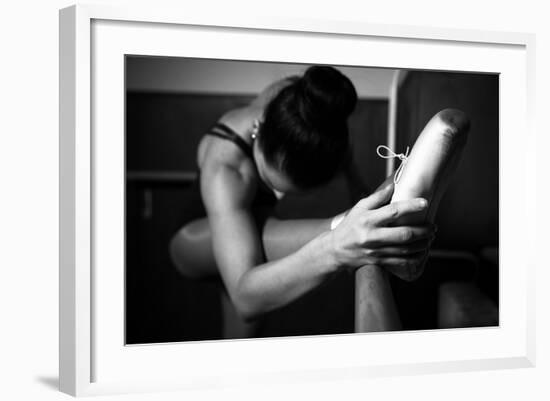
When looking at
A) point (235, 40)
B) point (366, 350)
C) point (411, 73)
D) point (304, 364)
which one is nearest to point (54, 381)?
point (304, 364)

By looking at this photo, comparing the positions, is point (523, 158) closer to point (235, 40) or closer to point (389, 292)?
point (389, 292)

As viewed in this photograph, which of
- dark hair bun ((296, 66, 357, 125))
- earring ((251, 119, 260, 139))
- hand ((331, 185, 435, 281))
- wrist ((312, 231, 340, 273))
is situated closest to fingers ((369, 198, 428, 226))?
hand ((331, 185, 435, 281))

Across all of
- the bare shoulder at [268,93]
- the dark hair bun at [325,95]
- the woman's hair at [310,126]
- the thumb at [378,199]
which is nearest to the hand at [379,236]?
the thumb at [378,199]

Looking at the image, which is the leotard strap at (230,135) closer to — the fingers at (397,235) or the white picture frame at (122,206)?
the white picture frame at (122,206)

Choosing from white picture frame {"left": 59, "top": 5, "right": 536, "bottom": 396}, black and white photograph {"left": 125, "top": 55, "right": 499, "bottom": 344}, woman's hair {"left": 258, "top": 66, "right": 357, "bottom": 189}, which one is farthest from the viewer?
woman's hair {"left": 258, "top": 66, "right": 357, "bottom": 189}

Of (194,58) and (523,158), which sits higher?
(194,58)

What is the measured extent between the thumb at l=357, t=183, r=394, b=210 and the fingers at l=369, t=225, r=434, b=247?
7 centimetres

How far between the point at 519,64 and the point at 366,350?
3.42 ft

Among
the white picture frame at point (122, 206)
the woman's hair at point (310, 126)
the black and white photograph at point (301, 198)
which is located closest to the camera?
the white picture frame at point (122, 206)

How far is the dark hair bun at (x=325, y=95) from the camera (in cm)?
250

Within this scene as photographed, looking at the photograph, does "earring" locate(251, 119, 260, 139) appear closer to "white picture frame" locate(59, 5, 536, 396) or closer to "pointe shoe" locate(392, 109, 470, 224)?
"white picture frame" locate(59, 5, 536, 396)

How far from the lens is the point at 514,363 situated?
2709 millimetres

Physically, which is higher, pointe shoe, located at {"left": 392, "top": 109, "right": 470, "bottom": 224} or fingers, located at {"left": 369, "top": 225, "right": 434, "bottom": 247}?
pointe shoe, located at {"left": 392, "top": 109, "right": 470, "bottom": 224}

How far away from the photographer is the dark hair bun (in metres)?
2.50
